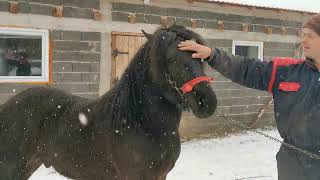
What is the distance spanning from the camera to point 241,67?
277cm

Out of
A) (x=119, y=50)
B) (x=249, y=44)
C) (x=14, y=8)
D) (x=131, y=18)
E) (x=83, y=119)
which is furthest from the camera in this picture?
(x=249, y=44)

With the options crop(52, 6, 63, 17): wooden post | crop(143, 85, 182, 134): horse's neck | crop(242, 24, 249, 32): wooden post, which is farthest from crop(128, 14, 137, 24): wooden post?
crop(143, 85, 182, 134): horse's neck

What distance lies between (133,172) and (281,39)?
30.9 feet

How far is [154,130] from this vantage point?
3.13m

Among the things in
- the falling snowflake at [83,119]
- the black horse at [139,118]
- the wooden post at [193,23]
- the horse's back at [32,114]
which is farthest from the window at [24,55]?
the falling snowflake at [83,119]

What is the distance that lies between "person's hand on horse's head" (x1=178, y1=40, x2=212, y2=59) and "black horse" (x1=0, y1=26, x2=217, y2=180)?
0.16 feet

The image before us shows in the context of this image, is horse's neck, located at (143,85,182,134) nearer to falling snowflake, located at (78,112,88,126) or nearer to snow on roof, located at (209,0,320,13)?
falling snowflake, located at (78,112,88,126)

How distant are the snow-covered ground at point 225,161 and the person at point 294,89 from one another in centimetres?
402

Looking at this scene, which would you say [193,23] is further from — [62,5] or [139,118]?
[139,118]

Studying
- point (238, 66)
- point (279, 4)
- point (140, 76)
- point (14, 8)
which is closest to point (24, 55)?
point (14, 8)

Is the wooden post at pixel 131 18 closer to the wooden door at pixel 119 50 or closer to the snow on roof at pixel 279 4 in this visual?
the wooden door at pixel 119 50

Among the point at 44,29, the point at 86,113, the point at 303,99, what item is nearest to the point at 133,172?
the point at 86,113

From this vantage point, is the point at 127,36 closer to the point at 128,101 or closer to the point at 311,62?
the point at 128,101

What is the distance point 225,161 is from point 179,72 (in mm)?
5162
